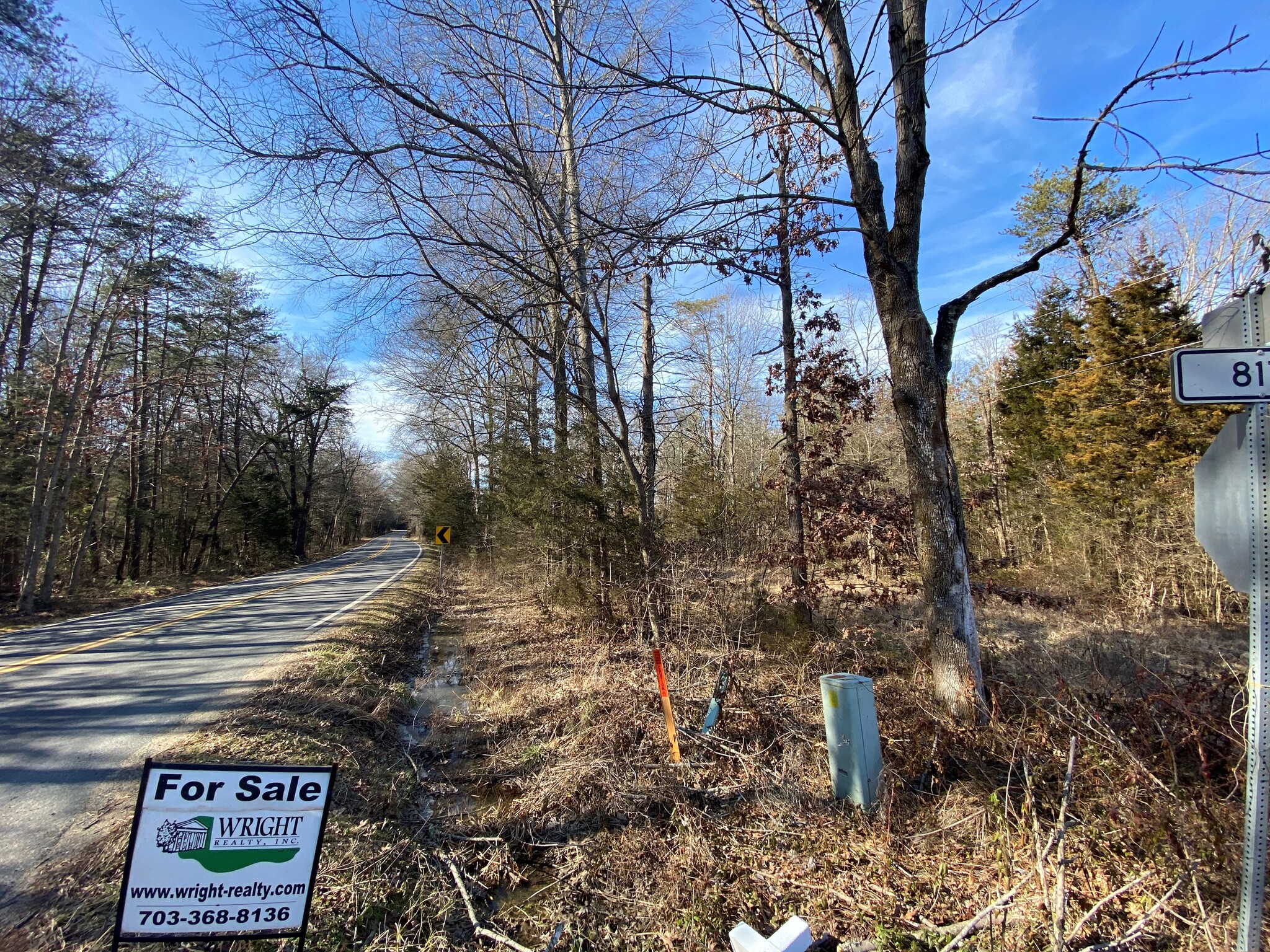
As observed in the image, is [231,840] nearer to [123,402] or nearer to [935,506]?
[935,506]

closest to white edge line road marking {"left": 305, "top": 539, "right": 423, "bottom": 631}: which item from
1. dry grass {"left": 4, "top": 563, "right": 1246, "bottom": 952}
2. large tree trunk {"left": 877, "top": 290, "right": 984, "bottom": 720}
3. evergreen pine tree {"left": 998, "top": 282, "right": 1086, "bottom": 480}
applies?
dry grass {"left": 4, "top": 563, "right": 1246, "bottom": 952}

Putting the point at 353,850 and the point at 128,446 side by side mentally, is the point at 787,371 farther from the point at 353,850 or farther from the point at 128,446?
the point at 128,446

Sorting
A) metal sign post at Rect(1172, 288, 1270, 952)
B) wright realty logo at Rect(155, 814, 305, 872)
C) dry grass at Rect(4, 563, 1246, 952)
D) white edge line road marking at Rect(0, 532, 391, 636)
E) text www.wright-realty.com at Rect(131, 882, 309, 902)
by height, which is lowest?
dry grass at Rect(4, 563, 1246, 952)

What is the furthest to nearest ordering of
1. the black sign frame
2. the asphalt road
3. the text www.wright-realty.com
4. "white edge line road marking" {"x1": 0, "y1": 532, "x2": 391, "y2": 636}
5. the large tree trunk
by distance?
"white edge line road marking" {"x1": 0, "y1": 532, "x2": 391, "y2": 636}, the large tree trunk, the asphalt road, the text www.wright-realty.com, the black sign frame

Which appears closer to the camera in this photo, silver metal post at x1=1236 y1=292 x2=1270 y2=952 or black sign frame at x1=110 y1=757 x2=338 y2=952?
black sign frame at x1=110 y1=757 x2=338 y2=952

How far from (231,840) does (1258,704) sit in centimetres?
447

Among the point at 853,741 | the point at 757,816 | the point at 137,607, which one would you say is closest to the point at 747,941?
the point at 757,816

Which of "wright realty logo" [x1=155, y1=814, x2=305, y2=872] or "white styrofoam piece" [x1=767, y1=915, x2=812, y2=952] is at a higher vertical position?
"wright realty logo" [x1=155, y1=814, x2=305, y2=872]

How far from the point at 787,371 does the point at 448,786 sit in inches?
304

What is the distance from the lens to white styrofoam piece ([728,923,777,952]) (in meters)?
2.84

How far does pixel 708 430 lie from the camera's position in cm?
2069

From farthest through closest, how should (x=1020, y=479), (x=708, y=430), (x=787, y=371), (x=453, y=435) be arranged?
(x=453, y=435) < (x=708, y=430) < (x=1020, y=479) < (x=787, y=371)

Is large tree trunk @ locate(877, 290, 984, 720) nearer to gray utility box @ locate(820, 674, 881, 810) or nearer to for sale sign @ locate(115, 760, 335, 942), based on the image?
gray utility box @ locate(820, 674, 881, 810)

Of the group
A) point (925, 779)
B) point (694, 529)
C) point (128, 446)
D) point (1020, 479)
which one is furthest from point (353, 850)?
point (128, 446)
